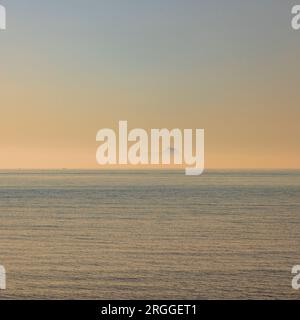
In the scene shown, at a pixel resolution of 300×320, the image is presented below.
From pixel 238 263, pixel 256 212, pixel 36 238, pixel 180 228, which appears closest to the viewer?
pixel 238 263

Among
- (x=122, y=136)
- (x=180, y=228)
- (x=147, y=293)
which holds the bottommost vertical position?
(x=147, y=293)

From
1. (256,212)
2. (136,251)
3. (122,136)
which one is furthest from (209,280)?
(122,136)

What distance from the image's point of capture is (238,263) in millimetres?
45812

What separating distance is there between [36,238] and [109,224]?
17.2 meters

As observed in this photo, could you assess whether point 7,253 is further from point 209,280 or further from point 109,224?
point 109,224

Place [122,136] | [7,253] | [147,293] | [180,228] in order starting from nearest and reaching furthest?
[147,293] → [7,253] → [180,228] → [122,136]

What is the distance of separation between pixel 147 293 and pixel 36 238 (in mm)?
29240

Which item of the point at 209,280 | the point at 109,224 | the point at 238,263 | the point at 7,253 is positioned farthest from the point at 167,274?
the point at 109,224

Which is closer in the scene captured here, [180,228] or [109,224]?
[180,228]

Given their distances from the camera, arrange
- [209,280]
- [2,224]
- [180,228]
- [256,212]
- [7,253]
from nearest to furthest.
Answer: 1. [209,280]
2. [7,253]
3. [180,228]
4. [2,224]
5. [256,212]

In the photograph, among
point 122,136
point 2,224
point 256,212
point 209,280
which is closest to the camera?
point 209,280

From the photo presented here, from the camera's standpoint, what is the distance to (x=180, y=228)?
72375 mm
